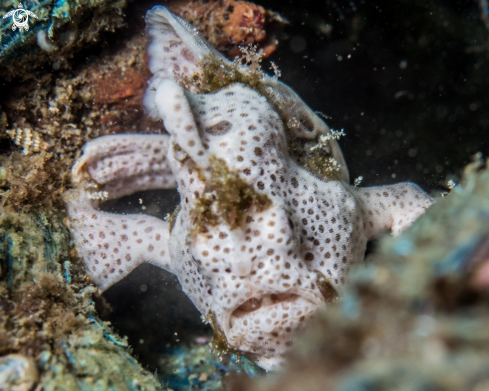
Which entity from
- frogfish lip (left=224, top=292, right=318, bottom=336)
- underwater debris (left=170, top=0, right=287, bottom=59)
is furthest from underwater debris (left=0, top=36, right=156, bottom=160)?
frogfish lip (left=224, top=292, right=318, bottom=336)

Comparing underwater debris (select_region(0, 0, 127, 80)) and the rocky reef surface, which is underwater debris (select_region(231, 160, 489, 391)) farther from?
underwater debris (select_region(0, 0, 127, 80))

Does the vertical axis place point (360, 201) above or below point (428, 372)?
below

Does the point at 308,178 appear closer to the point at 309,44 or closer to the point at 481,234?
the point at 481,234

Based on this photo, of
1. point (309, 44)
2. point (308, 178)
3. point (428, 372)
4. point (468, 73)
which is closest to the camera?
point (428, 372)

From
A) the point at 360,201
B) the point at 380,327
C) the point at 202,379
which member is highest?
the point at 380,327

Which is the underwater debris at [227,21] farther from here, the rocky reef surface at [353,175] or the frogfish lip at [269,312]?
the frogfish lip at [269,312]

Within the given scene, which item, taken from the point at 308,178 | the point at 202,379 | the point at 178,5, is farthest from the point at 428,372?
the point at 178,5
